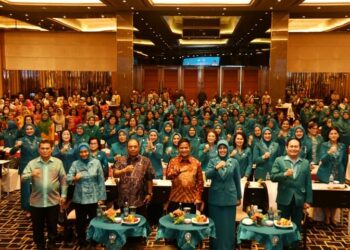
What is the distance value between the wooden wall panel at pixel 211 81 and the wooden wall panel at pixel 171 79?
1780 mm

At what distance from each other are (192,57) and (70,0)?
11.4 metres

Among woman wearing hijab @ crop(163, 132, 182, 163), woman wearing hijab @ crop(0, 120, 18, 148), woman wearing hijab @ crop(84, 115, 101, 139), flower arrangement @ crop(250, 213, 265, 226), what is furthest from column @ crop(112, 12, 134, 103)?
flower arrangement @ crop(250, 213, 265, 226)

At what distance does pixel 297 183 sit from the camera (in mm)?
5926

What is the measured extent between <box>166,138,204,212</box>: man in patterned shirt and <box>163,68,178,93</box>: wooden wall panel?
20688mm

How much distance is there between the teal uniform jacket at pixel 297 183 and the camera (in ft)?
19.4

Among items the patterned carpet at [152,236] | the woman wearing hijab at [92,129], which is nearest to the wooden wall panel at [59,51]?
the woman wearing hijab at [92,129]

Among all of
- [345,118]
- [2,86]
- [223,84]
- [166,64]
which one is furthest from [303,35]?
[2,86]

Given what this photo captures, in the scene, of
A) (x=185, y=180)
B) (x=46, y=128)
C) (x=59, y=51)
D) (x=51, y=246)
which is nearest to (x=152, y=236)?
(x=51, y=246)

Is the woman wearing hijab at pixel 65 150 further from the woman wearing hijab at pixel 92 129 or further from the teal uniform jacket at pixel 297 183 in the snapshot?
the teal uniform jacket at pixel 297 183

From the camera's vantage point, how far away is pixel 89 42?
2316 cm

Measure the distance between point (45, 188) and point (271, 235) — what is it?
302 centimetres

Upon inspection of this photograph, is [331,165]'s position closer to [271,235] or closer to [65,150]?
[271,235]

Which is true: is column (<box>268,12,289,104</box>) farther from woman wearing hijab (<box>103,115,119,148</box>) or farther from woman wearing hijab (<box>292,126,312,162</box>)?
woman wearing hijab (<box>292,126,312,162</box>)

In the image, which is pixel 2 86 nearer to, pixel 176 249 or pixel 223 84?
pixel 223 84
